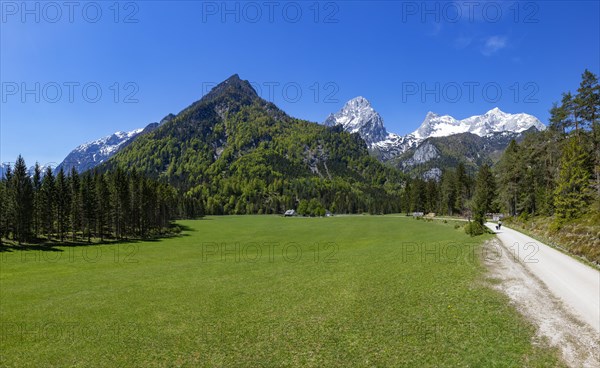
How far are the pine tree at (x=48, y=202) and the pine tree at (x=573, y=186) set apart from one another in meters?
108

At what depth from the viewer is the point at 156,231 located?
108 meters

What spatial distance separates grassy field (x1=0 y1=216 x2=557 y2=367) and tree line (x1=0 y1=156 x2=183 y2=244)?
5422 cm

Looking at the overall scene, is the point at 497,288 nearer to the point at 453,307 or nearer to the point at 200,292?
the point at 453,307

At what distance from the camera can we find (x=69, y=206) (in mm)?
88188

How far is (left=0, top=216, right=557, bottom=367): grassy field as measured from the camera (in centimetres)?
1502

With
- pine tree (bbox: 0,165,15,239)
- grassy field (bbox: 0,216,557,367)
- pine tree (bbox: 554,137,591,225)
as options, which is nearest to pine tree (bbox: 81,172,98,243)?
pine tree (bbox: 0,165,15,239)

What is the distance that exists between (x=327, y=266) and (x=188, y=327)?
20.3m

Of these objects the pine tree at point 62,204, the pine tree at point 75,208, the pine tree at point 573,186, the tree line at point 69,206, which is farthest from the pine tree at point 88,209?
the pine tree at point 573,186

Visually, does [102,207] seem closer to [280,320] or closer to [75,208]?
[75,208]

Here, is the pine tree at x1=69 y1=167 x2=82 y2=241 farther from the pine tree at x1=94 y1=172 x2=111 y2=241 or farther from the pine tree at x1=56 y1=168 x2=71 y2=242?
the pine tree at x1=94 y1=172 x2=111 y2=241

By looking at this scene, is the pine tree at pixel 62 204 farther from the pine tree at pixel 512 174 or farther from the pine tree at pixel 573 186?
the pine tree at pixel 512 174

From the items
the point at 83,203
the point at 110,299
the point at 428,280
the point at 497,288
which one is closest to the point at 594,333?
the point at 497,288

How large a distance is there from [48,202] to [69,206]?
5.53 m

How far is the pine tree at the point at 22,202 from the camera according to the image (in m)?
76.1
